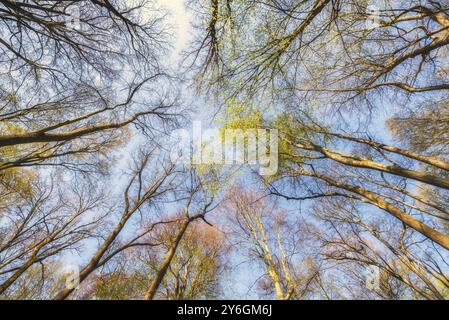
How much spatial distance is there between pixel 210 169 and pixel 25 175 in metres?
6.57

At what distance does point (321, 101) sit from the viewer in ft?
18.7

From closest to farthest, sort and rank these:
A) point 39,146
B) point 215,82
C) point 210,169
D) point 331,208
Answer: point 215,82, point 39,146, point 331,208, point 210,169

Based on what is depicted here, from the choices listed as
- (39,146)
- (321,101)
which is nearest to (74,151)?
(39,146)

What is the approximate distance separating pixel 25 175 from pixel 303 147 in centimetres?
960

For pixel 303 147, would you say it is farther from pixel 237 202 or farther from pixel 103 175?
pixel 103 175

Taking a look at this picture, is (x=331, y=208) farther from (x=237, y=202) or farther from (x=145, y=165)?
(x=145, y=165)

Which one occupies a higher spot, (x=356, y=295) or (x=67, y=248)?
(x=67, y=248)

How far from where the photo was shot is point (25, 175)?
6992 mm
